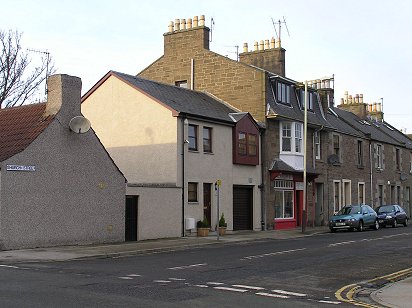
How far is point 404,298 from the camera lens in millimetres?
10578

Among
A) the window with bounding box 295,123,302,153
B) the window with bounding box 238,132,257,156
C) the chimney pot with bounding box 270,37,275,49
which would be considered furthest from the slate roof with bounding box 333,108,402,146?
the window with bounding box 238,132,257,156

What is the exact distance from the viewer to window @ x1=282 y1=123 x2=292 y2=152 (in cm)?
3375

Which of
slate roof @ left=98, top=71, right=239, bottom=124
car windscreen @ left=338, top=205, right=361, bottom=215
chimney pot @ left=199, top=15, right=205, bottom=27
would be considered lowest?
car windscreen @ left=338, top=205, right=361, bottom=215

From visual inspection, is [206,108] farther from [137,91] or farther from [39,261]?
[39,261]

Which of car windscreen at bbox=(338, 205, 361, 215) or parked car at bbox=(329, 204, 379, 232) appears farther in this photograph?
car windscreen at bbox=(338, 205, 361, 215)

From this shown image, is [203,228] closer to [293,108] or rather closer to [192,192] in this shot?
[192,192]

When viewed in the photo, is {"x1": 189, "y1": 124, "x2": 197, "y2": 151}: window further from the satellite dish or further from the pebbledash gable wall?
the satellite dish

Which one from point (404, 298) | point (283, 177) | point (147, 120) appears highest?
point (147, 120)

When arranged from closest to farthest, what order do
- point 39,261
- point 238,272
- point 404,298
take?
point 404,298, point 238,272, point 39,261

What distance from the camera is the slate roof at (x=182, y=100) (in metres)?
27.8

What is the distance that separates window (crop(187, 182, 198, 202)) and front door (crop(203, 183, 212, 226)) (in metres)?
0.81

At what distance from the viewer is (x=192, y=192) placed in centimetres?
2766

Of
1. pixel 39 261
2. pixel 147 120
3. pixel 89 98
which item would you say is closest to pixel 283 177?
pixel 147 120

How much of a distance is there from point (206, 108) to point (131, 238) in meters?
8.87
